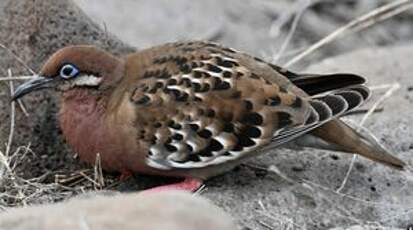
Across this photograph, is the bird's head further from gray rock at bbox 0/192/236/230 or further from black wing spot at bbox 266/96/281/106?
gray rock at bbox 0/192/236/230

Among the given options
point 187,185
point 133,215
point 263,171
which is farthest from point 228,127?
point 133,215

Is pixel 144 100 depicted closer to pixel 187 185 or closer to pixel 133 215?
pixel 187 185

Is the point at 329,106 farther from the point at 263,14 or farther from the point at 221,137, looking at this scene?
the point at 263,14

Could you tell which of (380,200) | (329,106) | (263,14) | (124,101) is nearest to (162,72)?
(124,101)

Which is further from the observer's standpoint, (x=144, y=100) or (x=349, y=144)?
(x=349, y=144)

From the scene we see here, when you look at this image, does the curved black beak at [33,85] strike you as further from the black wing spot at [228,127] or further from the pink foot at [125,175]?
the black wing spot at [228,127]

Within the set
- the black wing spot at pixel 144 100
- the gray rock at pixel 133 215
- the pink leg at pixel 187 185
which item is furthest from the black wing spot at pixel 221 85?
the gray rock at pixel 133 215
